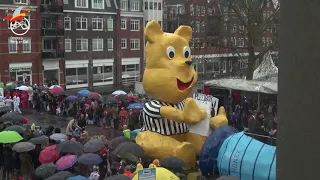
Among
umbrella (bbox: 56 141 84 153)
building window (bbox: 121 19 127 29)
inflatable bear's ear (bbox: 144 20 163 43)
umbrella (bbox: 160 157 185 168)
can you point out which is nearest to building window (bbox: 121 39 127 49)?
building window (bbox: 121 19 127 29)

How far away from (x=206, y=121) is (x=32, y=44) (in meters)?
30.6

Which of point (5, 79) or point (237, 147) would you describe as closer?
point (237, 147)

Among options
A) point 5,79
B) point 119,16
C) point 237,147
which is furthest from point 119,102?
point 119,16

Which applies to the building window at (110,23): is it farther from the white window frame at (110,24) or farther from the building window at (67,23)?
the building window at (67,23)

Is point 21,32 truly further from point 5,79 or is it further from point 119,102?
point 119,102

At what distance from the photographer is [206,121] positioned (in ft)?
37.4

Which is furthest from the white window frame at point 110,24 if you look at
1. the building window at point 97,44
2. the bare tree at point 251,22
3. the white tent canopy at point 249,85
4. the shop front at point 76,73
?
the white tent canopy at point 249,85

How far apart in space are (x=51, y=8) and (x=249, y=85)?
25450 millimetres

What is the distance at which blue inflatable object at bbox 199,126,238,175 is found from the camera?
10.5 m

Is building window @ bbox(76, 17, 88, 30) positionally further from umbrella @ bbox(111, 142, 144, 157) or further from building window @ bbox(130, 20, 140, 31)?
umbrella @ bbox(111, 142, 144, 157)

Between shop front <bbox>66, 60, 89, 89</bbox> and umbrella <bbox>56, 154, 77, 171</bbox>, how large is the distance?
31412 millimetres

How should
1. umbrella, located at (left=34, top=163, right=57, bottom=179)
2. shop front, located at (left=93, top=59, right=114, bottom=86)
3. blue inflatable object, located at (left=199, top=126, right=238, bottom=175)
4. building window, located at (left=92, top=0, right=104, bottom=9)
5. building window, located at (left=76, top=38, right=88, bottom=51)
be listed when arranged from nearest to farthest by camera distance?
umbrella, located at (left=34, top=163, right=57, bottom=179) → blue inflatable object, located at (left=199, top=126, right=238, bottom=175) → building window, located at (left=76, top=38, right=88, bottom=51) → building window, located at (left=92, top=0, right=104, bottom=9) → shop front, located at (left=93, top=59, right=114, bottom=86)

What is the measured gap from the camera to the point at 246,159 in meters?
9.16

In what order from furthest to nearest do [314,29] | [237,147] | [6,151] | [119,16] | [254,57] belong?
[119,16] < [254,57] < [6,151] < [237,147] < [314,29]
